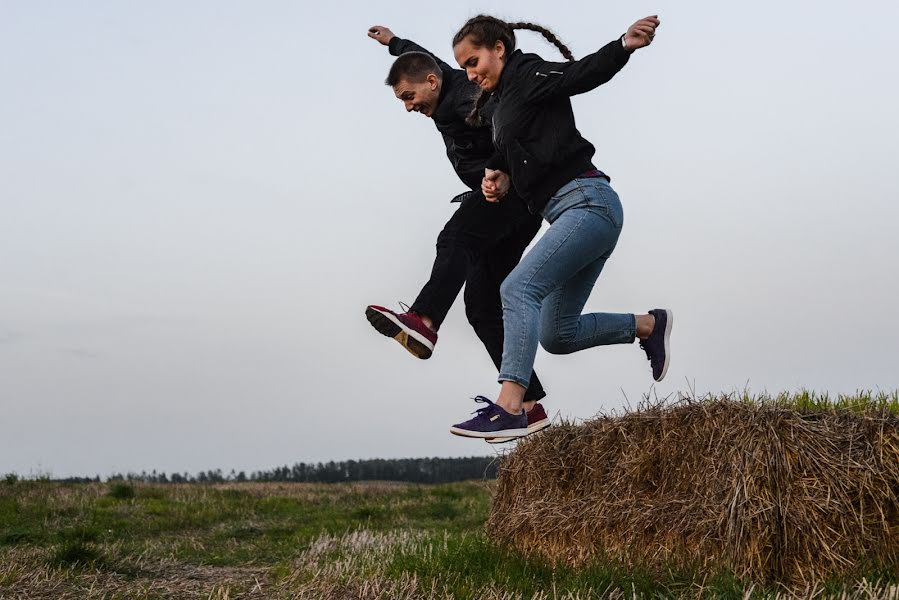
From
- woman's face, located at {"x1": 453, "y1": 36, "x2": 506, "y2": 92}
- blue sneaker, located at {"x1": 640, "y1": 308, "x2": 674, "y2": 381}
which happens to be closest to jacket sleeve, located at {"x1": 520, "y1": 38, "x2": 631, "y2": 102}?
woman's face, located at {"x1": 453, "y1": 36, "x2": 506, "y2": 92}

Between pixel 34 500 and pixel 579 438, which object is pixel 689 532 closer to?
pixel 579 438

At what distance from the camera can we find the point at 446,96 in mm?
5277

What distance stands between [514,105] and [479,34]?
0.45 metres

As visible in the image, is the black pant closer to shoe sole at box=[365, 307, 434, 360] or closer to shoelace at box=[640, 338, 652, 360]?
shoe sole at box=[365, 307, 434, 360]

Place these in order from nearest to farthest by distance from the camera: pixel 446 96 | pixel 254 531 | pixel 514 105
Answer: pixel 514 105
pixel 446 96
pixel 254 531

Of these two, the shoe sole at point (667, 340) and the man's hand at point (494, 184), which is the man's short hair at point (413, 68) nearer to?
the man's hand at point (494, 184)

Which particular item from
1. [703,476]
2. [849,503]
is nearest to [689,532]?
[703,476]

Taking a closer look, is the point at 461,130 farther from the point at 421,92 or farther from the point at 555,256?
the point at 555,256

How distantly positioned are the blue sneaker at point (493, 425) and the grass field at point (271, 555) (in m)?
0.78

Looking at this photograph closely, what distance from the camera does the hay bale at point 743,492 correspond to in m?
4.29

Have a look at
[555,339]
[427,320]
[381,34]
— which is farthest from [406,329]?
[381,34]

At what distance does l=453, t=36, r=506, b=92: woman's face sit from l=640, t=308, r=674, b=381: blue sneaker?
1.91m

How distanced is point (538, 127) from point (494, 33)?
0.59 m

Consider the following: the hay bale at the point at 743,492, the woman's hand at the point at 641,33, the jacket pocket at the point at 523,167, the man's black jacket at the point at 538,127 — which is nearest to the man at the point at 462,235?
the man's black jacket at the point at 538,127
